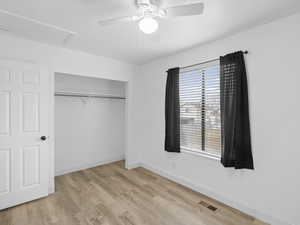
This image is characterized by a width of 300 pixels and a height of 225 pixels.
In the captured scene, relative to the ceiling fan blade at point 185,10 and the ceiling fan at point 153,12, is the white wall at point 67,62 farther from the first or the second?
the ceiling fan blade at point 185,10

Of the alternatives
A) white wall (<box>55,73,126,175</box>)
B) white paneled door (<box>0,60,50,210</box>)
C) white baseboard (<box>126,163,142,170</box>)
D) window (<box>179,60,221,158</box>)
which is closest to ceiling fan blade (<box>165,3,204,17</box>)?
window (<box>179,60,221,158</box>)

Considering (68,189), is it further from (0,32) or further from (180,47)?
(180,47)

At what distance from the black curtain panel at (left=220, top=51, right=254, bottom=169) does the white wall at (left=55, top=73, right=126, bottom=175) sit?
2815 mm

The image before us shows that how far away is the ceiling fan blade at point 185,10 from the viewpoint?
132 cm

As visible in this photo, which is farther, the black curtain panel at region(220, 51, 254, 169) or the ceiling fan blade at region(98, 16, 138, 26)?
the black curtain panel at region(220, 51, 254, 169)

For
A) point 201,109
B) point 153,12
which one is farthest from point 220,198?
point 153,12

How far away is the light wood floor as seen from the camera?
201 centimetres

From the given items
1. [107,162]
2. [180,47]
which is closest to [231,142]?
[180,47]

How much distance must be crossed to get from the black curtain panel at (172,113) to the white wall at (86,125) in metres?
1.70

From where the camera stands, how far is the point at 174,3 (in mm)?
→ 1646

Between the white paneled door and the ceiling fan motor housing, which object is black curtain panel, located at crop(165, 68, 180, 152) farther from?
the white paneled door

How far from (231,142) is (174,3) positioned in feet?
6.16

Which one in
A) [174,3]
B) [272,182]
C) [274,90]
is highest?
[174,3]

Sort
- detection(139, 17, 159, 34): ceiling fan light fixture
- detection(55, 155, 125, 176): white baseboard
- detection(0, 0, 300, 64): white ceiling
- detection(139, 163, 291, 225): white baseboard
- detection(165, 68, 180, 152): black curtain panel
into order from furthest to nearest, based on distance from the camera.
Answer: detection(55, 155, 125, 176): white baseboard
detection(165, 68, 180, 152): black curtain panel
detection(139, 163, 291, 225): white baseboard
detection(0, 0, 300, 64): white ceiling
detection(139, 17, 159, 34): ceiling fan light fixture
